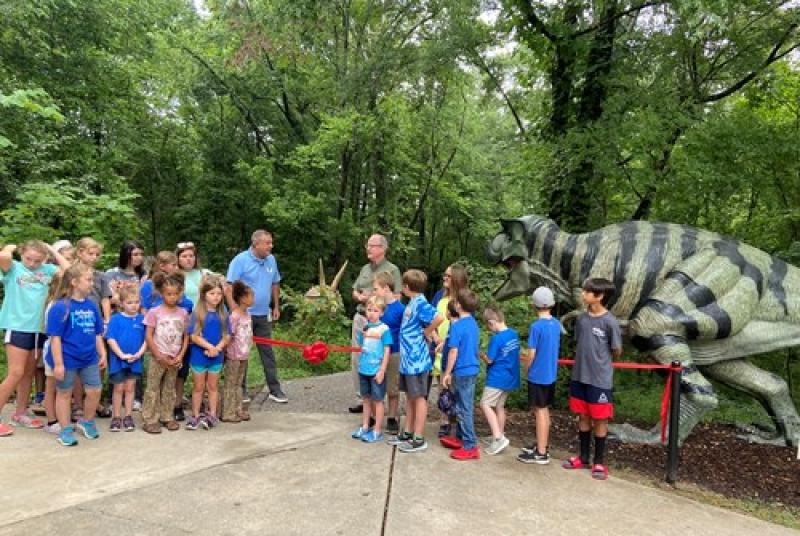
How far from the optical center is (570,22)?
711 centimetres

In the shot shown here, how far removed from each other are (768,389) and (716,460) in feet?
2.93

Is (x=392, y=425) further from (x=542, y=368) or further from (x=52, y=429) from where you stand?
(x=52, y=429)

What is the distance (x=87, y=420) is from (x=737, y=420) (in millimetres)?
6388

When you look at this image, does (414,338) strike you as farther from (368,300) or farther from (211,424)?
(211,424)

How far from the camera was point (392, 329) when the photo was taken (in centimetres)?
480

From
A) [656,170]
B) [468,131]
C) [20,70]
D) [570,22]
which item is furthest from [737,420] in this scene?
[468,131]

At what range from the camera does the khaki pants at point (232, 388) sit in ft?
16.4

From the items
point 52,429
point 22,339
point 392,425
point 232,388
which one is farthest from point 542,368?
point 22,339

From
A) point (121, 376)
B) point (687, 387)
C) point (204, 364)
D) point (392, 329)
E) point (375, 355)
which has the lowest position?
point (121, 376)

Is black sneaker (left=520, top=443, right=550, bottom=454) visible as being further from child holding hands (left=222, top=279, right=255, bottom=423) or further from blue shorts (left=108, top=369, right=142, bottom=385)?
blue shorts (left=108, top=369, right=142, bottom=385)

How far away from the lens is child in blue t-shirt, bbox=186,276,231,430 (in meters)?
4.75

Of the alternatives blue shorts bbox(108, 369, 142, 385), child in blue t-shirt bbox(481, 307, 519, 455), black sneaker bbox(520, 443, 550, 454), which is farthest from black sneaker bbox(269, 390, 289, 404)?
black sneaker bbox(520, 443, 550, 454)

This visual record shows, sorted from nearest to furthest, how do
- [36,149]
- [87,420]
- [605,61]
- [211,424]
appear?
[87,420]
[211,424]
[605,61]
[36,149]

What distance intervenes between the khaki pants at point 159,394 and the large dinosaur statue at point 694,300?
3.64 metres
